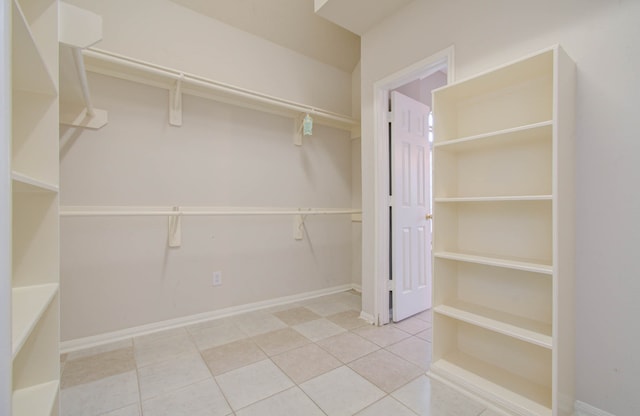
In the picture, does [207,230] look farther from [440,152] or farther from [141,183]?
[440,152]

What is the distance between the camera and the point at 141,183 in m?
2.15

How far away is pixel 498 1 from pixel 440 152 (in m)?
0.87

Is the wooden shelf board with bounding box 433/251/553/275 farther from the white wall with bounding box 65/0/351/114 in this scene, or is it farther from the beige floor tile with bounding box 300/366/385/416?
the white wall with bounding box 65/0/351/114

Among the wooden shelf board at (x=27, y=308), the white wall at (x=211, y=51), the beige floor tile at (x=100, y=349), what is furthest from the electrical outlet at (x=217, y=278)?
the white wall at (x=211, y=51)

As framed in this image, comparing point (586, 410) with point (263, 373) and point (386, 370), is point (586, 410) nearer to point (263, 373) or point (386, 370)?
point (386, 370)

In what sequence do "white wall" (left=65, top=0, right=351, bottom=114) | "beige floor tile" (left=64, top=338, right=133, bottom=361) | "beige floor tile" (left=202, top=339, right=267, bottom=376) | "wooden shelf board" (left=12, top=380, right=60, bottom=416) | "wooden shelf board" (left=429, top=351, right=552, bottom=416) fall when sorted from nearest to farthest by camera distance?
"wooden shelf board" (left=12, top=380, right=60, bottom=416) → "wooden shelf board" (left=429, top=351, right=552, bottom=416) → "beige floor tile" (left=202, top=339, right=267, bottom=376) → "beige floor tile" (left=64, top=338, right=133, bottom=361) → "white wall" (left=65, top=0, right=351, bottom=114)

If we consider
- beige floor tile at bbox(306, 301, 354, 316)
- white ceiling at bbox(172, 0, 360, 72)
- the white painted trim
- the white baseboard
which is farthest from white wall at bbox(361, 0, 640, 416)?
white ceiling at bbox(172, 0, 360, 72)

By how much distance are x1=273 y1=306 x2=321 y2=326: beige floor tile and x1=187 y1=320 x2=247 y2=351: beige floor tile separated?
1.29 ft

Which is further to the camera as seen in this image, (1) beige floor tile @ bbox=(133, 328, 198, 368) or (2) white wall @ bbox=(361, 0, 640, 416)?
(1) beige floor tile @ bbox=(133, 328, 198, 368)

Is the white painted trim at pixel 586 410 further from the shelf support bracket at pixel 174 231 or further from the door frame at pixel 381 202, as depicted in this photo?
the shelf support bracket at pixel 174 231

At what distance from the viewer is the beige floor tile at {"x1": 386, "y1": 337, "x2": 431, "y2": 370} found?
5.89ft

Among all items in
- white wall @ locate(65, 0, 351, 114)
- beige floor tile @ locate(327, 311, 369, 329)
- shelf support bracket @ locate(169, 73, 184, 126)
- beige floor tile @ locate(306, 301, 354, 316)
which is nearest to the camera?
white wall @ locate(65, 0, 351, 114)

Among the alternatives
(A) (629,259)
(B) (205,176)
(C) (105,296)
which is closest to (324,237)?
(B) (205,176)

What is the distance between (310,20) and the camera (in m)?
2.74
